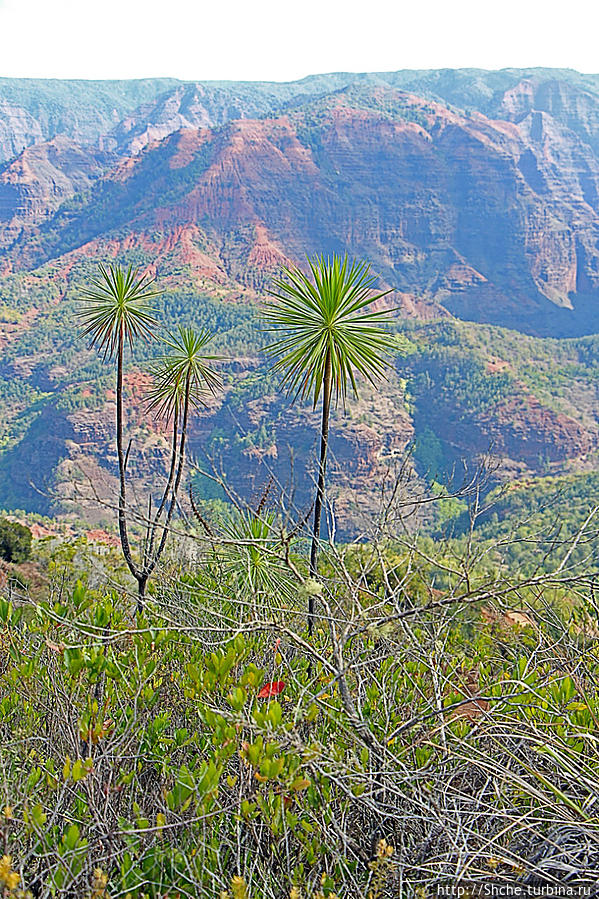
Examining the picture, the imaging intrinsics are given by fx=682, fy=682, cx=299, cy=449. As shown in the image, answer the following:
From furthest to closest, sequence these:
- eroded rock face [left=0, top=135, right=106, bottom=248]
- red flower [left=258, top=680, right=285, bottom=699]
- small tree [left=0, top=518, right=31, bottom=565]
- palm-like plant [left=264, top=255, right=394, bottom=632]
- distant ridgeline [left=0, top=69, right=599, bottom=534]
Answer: eroded rock face [left=0, top=135, right=106, bottom=248] → distant ridgeline [left=0, top=69, right=599, bottom=534] → small tree [left=0, top=518, right=31, bottom=565] → palm-like plant [left=264, top=255, right=394, bottom=632] → red flower [left=258, top=680, right=285, bottom=699]

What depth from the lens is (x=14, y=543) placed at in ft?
58.2

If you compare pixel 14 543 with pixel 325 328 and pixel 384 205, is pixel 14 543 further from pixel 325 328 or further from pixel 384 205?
pixel 384 205

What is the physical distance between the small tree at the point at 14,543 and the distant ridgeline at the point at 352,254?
131ft

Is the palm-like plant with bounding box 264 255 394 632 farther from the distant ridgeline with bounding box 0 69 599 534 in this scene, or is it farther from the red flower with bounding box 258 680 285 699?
the distant ridgeline with bounding box 0 69 599 534

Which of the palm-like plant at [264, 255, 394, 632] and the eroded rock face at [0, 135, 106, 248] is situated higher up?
the eroded rock face at [0, 135, 106, 248]

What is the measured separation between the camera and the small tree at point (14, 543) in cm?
1734

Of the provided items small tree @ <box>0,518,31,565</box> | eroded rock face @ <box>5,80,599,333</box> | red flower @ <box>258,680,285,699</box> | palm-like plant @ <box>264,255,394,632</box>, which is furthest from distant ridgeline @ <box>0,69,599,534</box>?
red flower @ <box>258,680,285,699</box>

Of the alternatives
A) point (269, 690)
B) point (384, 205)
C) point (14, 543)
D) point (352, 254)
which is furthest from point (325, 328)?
point (384, 205)

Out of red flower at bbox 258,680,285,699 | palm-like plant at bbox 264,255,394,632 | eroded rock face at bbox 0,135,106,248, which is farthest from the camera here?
eroded rock face at bbox 0,135,106,248

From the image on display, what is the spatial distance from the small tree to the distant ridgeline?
39872mm

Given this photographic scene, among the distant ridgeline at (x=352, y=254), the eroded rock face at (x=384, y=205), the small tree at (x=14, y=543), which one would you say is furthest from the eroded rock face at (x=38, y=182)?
the small tree at (x=14, y=543)

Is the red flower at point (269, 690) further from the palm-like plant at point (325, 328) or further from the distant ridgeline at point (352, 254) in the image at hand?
the distant ridgeline at point (352, 254)

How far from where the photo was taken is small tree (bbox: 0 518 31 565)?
17.3m

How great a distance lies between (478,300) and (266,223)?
39.6m
